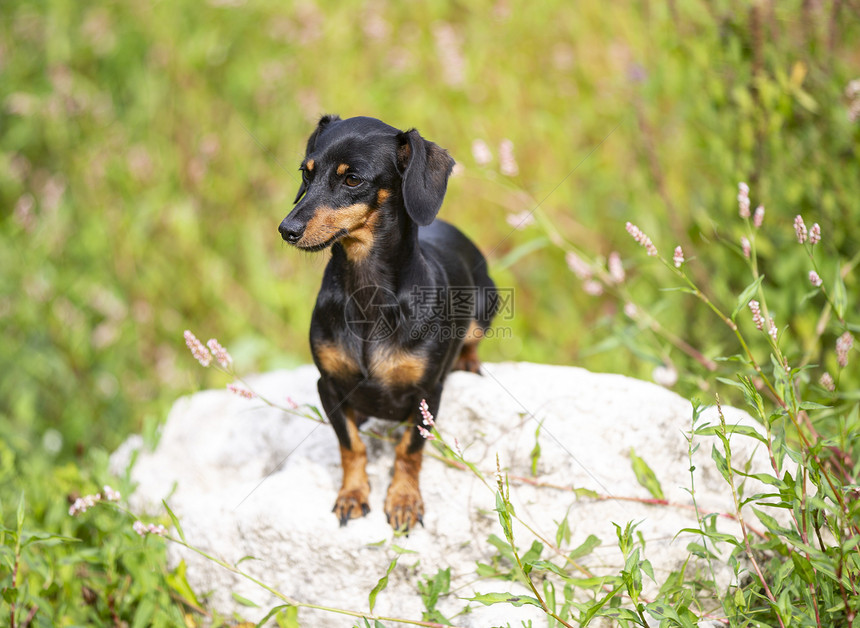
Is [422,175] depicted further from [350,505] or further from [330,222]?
[350,505]

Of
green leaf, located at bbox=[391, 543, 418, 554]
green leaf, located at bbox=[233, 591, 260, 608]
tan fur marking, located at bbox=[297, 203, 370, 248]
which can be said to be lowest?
green leaf, located at bbox=[233, 591, 260, 608]

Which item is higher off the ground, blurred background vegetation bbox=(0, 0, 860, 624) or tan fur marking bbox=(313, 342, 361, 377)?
blurred background vegetation bbox=(0, 0, 860, 624)

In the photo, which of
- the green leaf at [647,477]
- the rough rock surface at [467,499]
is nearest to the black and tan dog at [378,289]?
the rough rock surface at [467,499]

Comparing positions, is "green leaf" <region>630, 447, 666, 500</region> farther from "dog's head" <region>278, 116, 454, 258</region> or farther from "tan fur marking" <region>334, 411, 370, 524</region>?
"dog's head" <region>278, 116, 454, 258</region>

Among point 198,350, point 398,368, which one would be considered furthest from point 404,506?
point 198,350

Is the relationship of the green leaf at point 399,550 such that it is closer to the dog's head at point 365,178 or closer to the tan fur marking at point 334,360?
the tan fur marking at point 334,360

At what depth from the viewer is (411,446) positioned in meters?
2.54

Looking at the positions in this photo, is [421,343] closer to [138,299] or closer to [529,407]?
[529,407]

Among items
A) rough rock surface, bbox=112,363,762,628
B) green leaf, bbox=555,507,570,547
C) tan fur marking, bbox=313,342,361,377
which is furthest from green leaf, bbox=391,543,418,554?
tan fur marking, bbox=313,342,361,377

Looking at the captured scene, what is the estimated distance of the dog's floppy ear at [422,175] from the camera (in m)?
2.20

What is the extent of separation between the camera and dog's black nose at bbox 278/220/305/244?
204cm

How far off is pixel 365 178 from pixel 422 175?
0.56 feet

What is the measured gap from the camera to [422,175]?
2.21 meters

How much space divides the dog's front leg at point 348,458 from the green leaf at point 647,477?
936 millimetres
